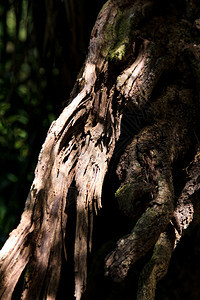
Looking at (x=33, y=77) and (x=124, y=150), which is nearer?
(x=124, y=150)

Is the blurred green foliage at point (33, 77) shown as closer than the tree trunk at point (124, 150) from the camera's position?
No

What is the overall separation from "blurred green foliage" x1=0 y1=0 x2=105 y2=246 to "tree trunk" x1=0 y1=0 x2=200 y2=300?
35cm

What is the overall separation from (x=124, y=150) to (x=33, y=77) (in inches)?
35.6

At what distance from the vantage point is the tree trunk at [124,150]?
777 millimetres

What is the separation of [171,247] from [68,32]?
1.10m

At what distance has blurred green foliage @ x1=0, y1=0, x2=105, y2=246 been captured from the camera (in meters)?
1.49

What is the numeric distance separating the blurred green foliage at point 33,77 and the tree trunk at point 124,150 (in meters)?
0.35

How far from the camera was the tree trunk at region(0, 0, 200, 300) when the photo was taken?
0.78 m

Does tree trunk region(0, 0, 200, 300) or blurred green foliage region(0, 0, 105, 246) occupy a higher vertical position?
blurred green foliage region(0, 0, 105, 246)

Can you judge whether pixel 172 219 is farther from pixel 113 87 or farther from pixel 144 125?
pixel 113 87

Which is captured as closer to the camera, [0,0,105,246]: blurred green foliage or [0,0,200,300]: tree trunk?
[0,0,200,300]: tree trunk

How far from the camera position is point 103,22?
3.81ft

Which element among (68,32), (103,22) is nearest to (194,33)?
(103,22)

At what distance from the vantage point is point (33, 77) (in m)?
1.71
